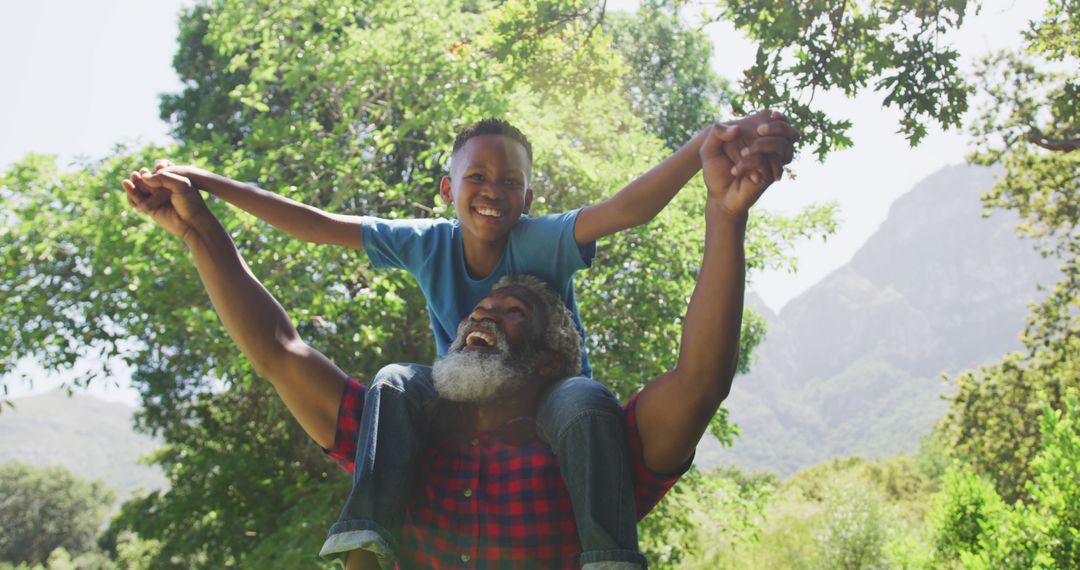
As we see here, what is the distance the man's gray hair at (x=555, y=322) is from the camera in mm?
2152

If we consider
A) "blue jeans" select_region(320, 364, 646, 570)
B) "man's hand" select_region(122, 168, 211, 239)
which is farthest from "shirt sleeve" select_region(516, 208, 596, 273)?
"man's hand" select_region(122, 168, 211, 239)

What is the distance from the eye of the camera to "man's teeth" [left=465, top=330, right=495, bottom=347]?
81.1 inches

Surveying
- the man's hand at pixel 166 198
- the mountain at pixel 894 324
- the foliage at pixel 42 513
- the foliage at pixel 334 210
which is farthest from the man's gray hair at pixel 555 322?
the mountain at pixel 894 324

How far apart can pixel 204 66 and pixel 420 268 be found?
12651 millimetres

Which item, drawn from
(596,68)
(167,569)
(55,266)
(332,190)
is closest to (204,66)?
(332,190)

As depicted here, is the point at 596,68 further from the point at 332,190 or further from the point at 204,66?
the point at 204,66

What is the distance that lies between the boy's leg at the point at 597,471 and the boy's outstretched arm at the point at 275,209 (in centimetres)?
82

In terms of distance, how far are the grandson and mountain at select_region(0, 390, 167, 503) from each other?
14049 cm

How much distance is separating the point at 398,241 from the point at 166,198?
23.6 inches

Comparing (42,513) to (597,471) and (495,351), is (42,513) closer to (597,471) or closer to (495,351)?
(495,351)

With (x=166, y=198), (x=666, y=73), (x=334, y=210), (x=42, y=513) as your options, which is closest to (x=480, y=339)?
(x=166, y=198)

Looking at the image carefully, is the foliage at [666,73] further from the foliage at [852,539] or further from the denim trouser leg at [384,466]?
the denim trouser leg at [384,466]

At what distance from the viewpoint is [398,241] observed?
90.1 inches

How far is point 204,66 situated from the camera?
1338 cm
